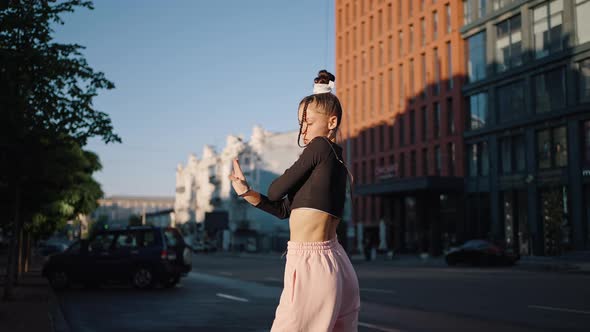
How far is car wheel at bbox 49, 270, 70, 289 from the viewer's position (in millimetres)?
18125

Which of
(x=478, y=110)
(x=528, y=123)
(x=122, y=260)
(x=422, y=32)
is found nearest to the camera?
(x=122, y=260)

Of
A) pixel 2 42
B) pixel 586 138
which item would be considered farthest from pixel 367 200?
pixel 2 42

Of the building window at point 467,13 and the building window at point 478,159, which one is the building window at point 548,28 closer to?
the building window at point 467,13

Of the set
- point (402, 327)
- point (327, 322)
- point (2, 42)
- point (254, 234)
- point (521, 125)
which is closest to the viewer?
point (327, 322)

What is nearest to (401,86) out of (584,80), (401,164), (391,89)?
(391,89)

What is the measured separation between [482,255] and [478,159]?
13.8m

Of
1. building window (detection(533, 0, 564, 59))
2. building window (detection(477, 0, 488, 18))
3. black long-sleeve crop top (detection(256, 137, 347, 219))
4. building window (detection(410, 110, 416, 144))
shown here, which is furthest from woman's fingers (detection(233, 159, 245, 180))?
building window (detection(410, 110, 416, 144))

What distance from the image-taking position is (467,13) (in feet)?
151

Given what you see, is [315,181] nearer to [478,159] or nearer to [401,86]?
[478,159]

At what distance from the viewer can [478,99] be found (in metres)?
44.2

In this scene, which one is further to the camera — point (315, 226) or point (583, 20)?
point (583, 20)

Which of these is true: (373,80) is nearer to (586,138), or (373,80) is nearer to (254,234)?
(586,138)

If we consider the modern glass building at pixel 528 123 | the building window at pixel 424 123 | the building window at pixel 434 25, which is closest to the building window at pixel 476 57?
the modern glass building at pixel 528 123

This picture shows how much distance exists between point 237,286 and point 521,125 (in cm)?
2683
